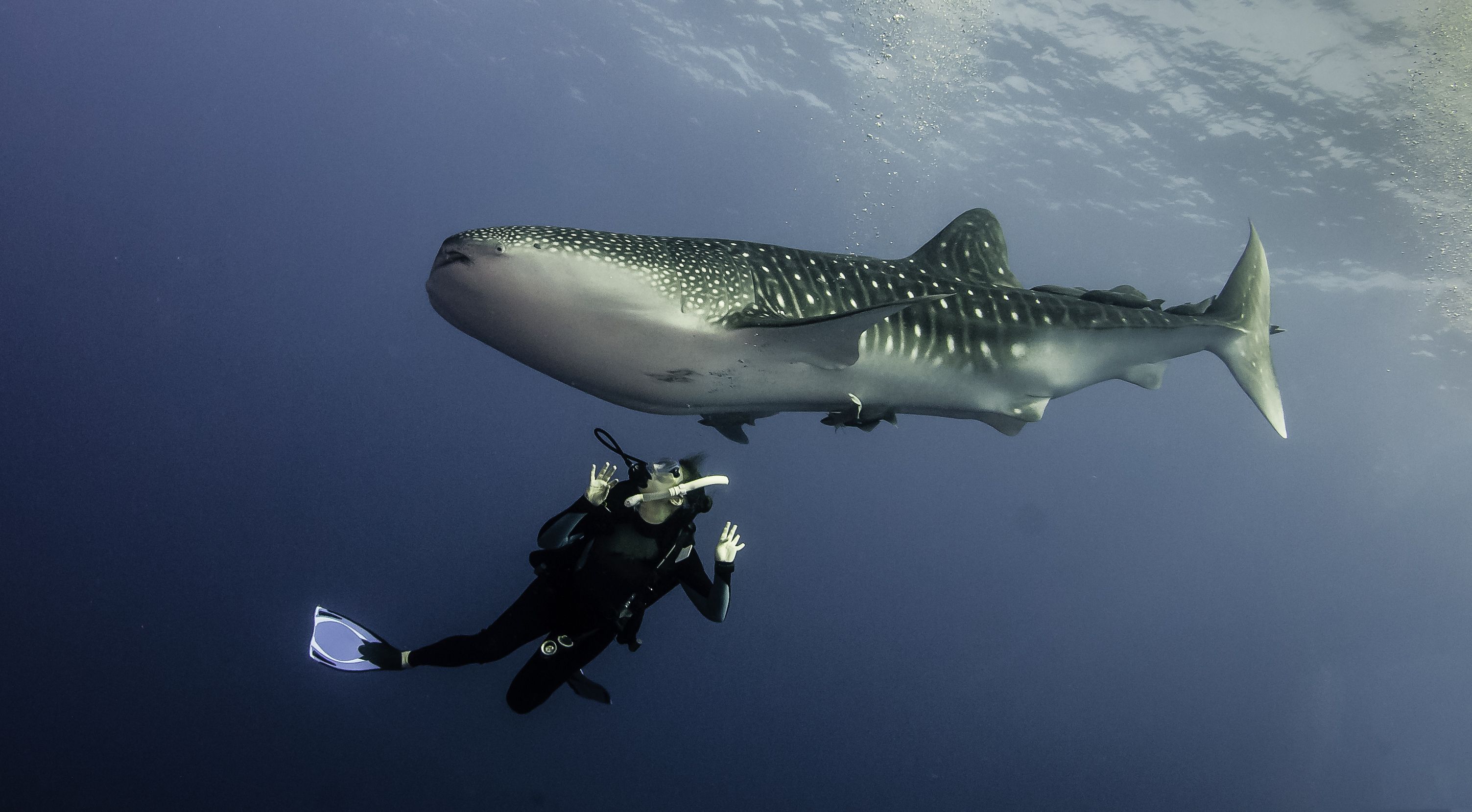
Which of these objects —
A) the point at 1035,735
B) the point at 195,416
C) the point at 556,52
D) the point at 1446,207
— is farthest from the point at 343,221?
the point at 1446,207

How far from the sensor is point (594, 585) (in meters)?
5.01

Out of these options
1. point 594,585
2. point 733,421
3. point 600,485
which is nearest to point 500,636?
point 594,585

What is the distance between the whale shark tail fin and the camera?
19.1 ft

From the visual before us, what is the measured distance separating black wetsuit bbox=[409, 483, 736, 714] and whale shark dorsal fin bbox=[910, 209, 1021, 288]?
9.70 ft

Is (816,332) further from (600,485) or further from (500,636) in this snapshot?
(500,636)

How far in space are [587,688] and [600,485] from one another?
6.99 feet

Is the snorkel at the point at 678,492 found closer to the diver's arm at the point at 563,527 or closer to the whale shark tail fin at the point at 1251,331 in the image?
the diver's arm at the point at 563,527

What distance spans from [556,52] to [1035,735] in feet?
149

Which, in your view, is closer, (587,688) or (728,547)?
(728,547)

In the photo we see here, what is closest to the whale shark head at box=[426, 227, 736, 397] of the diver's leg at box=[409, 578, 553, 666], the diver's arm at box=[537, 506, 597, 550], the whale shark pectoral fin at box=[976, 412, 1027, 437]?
the diver's arm at box=[537, 506, 597, 550]

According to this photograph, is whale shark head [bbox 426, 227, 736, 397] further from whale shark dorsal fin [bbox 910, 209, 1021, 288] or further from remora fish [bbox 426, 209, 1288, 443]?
whale shark dorsal fin [bbox 910, 209, 1021, 288]

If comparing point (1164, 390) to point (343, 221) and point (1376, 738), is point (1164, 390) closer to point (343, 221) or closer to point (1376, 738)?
point (1376, 738)

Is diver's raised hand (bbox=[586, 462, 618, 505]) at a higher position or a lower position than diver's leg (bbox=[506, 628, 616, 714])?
higher

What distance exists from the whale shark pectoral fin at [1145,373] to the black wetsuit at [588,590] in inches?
153
